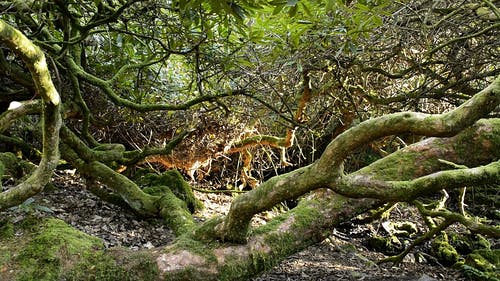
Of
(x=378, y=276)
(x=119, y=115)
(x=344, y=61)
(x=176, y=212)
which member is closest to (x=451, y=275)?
(x=378, y=276)

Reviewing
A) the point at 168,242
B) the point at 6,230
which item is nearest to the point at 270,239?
the point at 6,230

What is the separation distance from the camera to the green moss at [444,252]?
5924 millimetres

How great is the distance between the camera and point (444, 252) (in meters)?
6.03

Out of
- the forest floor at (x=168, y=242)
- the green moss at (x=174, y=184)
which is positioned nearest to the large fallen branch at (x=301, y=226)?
the forest floor at (x=168, y=242)

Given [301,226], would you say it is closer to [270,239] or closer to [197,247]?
[270,239]

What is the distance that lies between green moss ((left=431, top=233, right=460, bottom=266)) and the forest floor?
0.46 feet

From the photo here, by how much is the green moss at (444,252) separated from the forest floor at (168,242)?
0.14m

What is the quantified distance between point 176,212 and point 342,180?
2.16 metres

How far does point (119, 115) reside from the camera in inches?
255

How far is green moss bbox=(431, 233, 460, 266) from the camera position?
19.4ft

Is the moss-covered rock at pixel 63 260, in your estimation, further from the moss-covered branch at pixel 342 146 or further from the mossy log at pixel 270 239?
the moss-covered branch at pixel 342 146

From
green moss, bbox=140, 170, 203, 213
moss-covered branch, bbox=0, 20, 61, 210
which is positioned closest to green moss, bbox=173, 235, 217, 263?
moss-covered branch, bbox=0, 20, 61, 210

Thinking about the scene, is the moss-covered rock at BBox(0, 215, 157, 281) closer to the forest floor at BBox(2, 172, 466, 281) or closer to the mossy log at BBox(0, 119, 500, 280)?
the mossy log at BBox(0, 119, 500, 280)

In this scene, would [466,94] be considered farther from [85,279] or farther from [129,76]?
[85,279]
